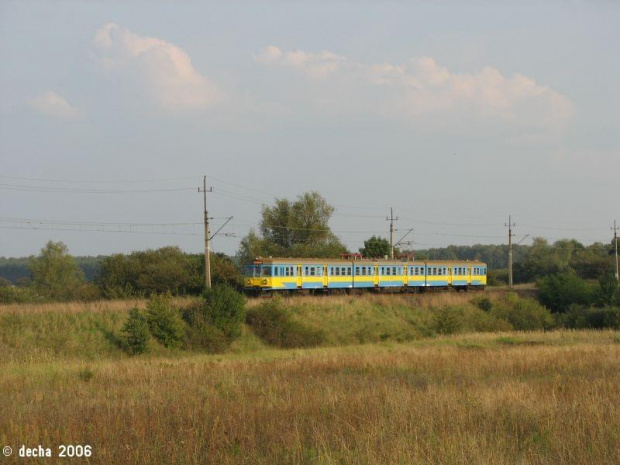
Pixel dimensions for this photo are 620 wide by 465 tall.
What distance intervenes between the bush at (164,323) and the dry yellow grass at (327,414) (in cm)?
1175

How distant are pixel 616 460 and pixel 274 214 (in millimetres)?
74442

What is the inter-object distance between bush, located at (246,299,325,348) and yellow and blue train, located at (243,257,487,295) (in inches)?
183

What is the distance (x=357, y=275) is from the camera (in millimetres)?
48406

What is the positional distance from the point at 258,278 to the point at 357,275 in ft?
28.8

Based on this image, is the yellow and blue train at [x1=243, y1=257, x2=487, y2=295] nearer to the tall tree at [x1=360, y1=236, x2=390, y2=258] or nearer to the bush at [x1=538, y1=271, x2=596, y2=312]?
the bush at [x1=538, y1=271, x2=596, y2=312]

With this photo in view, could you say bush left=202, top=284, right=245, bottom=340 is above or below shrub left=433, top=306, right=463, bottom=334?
above

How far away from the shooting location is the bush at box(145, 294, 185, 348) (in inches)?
1262

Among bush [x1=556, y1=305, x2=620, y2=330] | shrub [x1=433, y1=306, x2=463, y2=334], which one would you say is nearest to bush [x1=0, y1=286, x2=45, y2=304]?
shrub [x1=433, y1=306, x2=463, y2=334]

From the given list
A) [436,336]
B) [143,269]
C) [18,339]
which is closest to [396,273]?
[436,336]

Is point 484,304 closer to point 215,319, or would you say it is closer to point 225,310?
point 225,310

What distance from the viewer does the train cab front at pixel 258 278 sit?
4259 cm

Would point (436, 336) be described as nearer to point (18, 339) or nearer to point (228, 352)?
point (228, 352)

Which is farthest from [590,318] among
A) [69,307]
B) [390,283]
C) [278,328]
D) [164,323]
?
[69,307]

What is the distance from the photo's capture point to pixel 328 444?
31.6 feet
